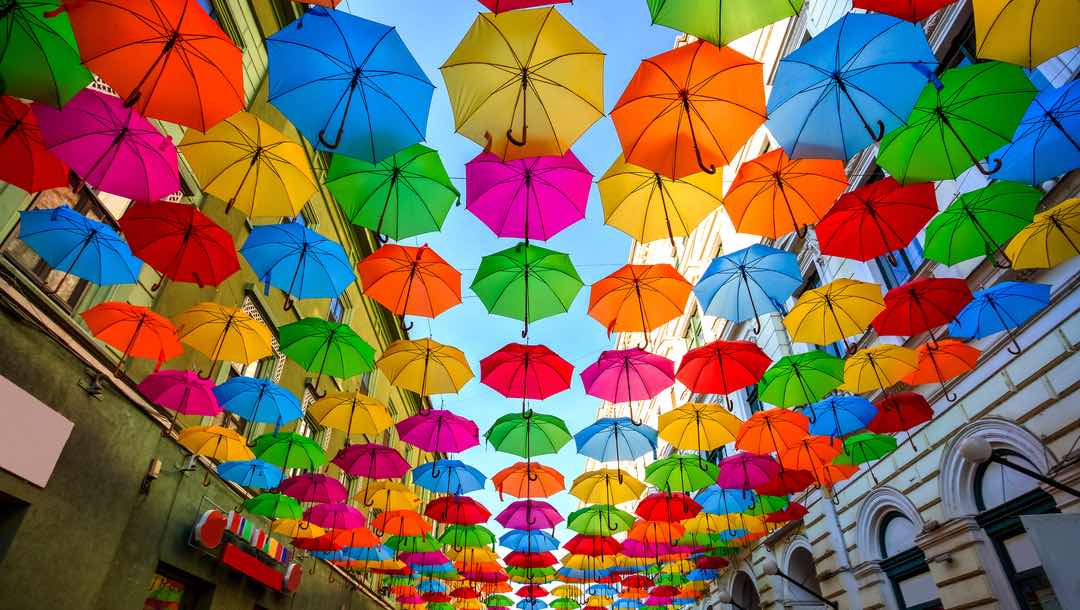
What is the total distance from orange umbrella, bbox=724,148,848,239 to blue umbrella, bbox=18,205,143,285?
28.3 ft

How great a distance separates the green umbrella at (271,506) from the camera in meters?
13.3

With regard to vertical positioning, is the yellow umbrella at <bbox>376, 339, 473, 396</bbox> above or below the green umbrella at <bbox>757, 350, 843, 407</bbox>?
above

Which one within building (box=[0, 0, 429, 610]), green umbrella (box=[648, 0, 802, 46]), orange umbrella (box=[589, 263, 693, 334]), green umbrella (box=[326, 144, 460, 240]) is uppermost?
green umbrella (box=[326, 144, 460, 240])

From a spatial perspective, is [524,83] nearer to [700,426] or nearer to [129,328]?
[129,328]

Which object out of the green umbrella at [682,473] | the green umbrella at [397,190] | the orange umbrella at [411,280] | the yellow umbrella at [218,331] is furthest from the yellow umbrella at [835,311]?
the yellow umbrella at [218,331]

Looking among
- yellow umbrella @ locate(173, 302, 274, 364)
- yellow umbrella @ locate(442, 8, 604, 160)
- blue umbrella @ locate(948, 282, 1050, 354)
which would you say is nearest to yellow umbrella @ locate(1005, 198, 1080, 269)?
blue umbrella @ locate(948, 282, 1050, 354)

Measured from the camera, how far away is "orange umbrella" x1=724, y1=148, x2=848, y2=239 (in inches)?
295

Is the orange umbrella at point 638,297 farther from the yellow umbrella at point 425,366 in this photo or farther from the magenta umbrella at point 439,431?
the magenta umbrella at point 439,431

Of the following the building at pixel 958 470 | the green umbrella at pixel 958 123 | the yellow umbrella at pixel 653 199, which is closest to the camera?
the green umbrella at pixel 958 123

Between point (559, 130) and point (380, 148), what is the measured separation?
2.01m

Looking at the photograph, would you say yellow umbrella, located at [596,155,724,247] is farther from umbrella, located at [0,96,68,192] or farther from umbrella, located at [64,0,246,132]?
umbrella, located at [0,96,68,192]

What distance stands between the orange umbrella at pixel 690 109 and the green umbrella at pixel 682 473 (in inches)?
368

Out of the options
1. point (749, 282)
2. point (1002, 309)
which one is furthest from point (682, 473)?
point (1002, 309)

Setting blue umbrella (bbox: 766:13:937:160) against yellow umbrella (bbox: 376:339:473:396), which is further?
yellow umbrella (bbox: 376:339:473:396)
